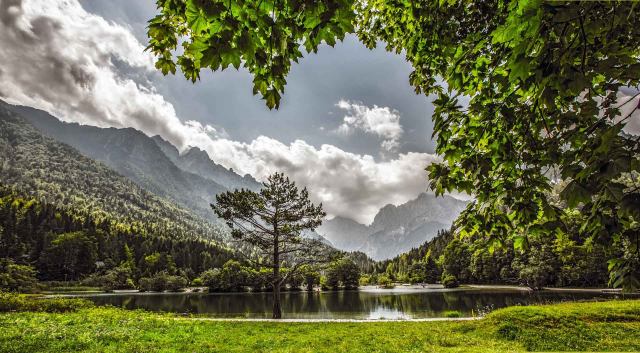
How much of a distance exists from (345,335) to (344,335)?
2.0 inches

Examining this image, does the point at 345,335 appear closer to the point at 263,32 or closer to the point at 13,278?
the point at 263,32

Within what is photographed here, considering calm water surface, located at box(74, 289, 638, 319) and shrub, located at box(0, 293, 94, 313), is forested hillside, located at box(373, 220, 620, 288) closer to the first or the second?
calm water surface, located at box(74, 289, 638, 319)

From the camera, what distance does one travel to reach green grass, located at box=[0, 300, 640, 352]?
1043cm

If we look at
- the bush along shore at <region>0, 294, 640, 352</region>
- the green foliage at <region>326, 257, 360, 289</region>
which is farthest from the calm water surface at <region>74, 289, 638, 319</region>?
the green foliage at <region>326, 257, 360, 289</region>

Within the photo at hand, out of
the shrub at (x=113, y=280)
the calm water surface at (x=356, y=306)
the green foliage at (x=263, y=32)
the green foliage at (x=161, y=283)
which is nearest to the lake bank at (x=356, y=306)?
the calm water surface at (x=356, y=306)

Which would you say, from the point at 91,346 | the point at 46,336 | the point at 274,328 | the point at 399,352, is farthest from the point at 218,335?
the point at 399,352

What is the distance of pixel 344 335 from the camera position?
14.0 meters

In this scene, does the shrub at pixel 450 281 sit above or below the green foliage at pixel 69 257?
below

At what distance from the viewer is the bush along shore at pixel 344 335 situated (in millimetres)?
10453

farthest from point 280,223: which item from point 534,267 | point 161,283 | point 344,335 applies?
point 161,283

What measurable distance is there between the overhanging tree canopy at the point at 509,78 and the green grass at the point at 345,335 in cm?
887

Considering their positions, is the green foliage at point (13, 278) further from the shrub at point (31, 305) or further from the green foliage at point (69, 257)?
the green foliage at point (69, 257)

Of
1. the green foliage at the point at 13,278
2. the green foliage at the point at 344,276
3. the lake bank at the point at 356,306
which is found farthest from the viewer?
the green foliage at the point at 344,276

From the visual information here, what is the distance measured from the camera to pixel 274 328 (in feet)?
53.2
